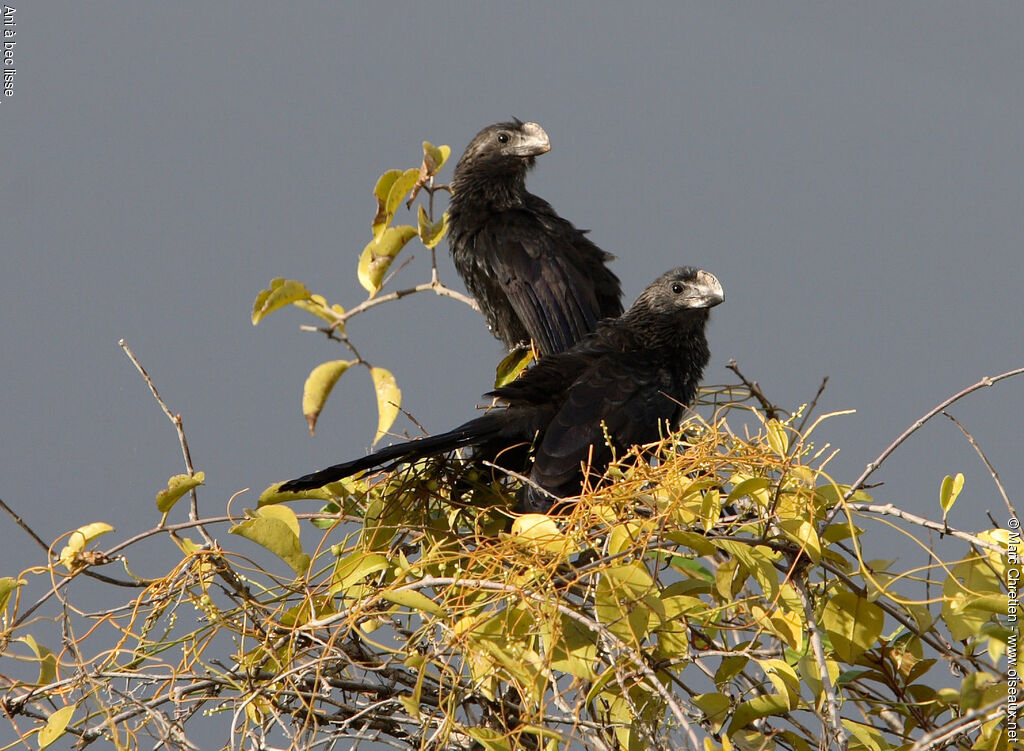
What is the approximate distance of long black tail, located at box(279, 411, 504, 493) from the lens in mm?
2199

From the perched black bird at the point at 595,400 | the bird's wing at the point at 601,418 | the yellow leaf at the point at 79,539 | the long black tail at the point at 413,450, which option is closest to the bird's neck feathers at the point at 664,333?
the perched black bird at the point at 595,400

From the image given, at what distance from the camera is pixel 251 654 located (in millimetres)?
1968

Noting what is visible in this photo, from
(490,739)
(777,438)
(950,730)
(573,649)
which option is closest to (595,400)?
(777,438)

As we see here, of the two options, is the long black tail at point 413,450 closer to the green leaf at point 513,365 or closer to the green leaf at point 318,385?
the green leaf at point 318,385

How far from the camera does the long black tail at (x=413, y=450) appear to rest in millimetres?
2199

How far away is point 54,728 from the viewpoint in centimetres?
182

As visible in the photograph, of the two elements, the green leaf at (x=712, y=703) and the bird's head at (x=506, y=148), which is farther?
the bird's head at (x=506, y=148)

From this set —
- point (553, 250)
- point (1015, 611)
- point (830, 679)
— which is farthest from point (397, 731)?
point (553, 250)

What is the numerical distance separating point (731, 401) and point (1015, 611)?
115cm

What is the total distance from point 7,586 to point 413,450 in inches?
33.0

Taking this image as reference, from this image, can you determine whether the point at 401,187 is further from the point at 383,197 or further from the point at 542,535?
the point at 542,535

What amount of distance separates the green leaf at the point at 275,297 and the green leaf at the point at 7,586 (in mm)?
687

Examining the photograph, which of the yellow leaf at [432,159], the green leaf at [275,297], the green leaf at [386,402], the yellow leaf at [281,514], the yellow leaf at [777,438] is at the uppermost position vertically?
the yellow leaf at [432,159]

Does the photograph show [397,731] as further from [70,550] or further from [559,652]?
[70,550]
